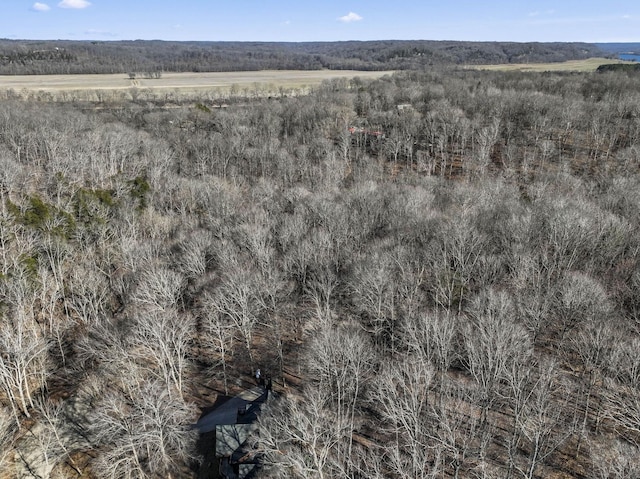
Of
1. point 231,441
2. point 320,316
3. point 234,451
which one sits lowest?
point 234,451

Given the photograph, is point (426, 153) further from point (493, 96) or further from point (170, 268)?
point (170, 268)

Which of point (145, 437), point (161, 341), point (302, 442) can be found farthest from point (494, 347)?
point (161, 341)

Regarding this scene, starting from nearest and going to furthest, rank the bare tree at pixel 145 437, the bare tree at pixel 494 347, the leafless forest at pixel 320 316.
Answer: the bare tree at pixel 145 437
the leafless forest at pixel 320 316
the bare tree at pixel 494 347

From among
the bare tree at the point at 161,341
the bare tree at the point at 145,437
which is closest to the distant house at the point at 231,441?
the bare tree at the point at 145,437

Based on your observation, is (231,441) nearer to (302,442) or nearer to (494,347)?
(302,442)

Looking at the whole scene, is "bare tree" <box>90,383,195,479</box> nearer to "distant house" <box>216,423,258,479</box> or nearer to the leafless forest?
the leafless forest

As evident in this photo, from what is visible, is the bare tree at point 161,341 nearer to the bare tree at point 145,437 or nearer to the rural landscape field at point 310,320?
the rural landscape field at point 310,320
